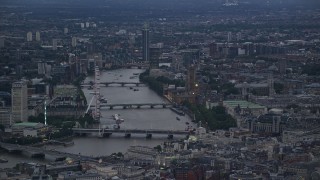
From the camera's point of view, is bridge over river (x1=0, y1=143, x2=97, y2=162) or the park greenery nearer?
bridge over river (x1=0, y1=143, x2=97, y2=162)

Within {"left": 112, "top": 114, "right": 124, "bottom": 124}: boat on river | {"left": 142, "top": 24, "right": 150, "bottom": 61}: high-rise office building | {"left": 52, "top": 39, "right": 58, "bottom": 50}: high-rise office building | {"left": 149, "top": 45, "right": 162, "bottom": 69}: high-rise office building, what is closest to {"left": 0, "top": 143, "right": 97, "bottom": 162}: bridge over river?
{"left": 112, "top": 114, "right": 124, "bottom": 124}: boat on river

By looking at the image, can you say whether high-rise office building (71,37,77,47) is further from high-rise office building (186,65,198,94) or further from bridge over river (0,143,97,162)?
bridge over river (0,143,97,162)

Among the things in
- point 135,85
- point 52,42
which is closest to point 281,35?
point 52,42

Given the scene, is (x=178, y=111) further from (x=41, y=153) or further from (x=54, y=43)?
(x=54, y=43)

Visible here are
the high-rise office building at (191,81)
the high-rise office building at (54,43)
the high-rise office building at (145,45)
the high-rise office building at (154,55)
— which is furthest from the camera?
the high-rise office building at (54,43)

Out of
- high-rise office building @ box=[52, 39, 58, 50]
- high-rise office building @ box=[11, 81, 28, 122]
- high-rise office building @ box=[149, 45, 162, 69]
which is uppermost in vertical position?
high-rise office building @ box=[11, 81, 28, 122]

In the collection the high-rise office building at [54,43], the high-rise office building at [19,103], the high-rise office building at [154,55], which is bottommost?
the high-rise office building at [154,55]

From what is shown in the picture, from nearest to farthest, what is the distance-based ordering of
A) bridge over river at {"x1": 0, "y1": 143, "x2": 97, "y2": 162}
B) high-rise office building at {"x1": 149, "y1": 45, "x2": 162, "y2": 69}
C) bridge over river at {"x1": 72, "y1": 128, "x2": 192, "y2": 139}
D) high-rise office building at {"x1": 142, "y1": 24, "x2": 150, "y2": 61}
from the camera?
bridge over river at {"x1": 0, "y1": 143, "x2": 97, "y2": 162} < bridge over river at {"x1": 72, "y1": 128, "x2": 192, "y2": 139} < high-rise office building at {"x1": 149, "y1": 45, "x2": 162, "y2": 69} < high-rise office building at {"x1": 142, "y1": 24, "x2": 150, "y2": 61}

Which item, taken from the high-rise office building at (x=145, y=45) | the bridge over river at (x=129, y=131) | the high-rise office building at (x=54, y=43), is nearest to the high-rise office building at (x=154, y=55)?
the high-rise office building at (x=145, y=45)

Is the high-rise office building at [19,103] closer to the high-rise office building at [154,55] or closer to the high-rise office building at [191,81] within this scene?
the high-rise office building at [191,81]
